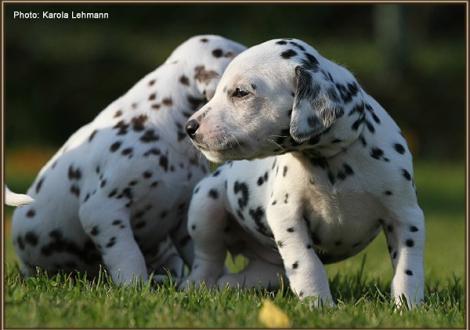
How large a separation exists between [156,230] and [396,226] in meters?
2.17

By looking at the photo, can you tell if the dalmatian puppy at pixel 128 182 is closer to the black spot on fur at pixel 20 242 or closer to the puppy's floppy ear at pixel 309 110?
the black spot on fur at pixel 20 242

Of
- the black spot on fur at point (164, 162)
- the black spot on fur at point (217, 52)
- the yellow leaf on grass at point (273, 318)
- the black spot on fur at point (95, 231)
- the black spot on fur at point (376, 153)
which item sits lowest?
the black spot on fur at point (95, 231)

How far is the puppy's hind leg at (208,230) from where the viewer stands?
6852 millimetres

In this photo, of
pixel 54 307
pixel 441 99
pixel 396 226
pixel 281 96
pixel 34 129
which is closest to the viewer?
pixel 54 307

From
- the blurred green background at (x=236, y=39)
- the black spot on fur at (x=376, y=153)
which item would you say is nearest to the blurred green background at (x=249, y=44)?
the blurred green background at (x=236, y=39)

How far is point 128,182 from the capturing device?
22.6ft

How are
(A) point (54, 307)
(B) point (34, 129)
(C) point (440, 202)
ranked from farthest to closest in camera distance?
(B) point (34, 129)
(C) point (440, 202)
(A) point (54, 307)

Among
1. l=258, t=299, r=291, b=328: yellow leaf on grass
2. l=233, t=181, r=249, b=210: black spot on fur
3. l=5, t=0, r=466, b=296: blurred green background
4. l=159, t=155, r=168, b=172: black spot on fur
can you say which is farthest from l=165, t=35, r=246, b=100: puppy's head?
l=5, t=0, r=466, b=296: blurred green background

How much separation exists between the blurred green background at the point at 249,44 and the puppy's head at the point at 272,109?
32.5 feet

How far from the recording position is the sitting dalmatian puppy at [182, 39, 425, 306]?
5.41 m

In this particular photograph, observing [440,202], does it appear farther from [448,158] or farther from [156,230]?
[156,230]

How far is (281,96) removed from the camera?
543cm

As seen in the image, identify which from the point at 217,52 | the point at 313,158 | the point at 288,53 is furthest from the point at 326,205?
the point at 217,52

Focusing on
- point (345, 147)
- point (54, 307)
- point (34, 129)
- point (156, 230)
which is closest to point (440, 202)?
point (34, 129)
